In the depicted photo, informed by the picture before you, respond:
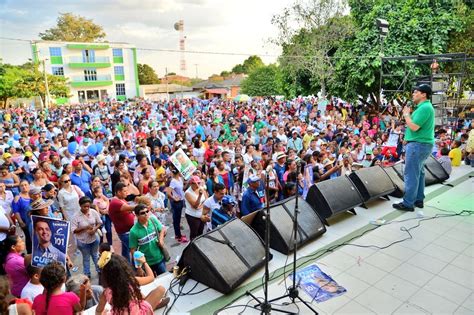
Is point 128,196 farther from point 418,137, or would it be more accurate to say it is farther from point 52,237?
point 418,137

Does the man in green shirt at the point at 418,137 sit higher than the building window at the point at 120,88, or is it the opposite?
the building window at the point at 120,88

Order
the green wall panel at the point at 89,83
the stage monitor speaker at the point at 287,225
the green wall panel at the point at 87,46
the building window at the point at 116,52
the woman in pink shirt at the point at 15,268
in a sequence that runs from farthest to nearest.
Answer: the building window at the point at 116,52
the green wall panel at the point at 89,83
the green wall panel at the point at 87,46
the stage monitor speaker at the point at 287,225
the woman in pink shirt at the point at 15,268

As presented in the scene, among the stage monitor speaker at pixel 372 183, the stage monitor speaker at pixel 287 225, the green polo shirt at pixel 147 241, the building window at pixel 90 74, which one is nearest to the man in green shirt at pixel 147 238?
the green polo shirt at pixel 147 241

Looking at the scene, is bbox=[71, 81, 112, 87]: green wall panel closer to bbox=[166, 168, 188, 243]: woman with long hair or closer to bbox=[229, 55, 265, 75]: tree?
bbox=[229, 55, 265, 75]: tree

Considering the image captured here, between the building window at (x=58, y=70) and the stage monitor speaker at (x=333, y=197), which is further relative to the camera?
the building window at (x=58, y=70)

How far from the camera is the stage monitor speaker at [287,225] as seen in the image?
431 centimetres

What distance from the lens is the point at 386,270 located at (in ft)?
12.5

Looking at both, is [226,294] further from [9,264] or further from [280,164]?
[280,164]

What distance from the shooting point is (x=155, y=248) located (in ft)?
14.2

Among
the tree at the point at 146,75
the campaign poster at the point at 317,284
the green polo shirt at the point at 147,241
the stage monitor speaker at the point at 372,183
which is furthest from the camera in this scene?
the tree at the point at 146,75

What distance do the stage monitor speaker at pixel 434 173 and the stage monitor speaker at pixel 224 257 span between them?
15.1ft

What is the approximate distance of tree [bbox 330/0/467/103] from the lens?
14.3 metres

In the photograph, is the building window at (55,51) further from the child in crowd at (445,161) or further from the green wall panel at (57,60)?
the child in crowd at (445,161)

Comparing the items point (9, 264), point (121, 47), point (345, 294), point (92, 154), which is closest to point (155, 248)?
point (9, 264)
